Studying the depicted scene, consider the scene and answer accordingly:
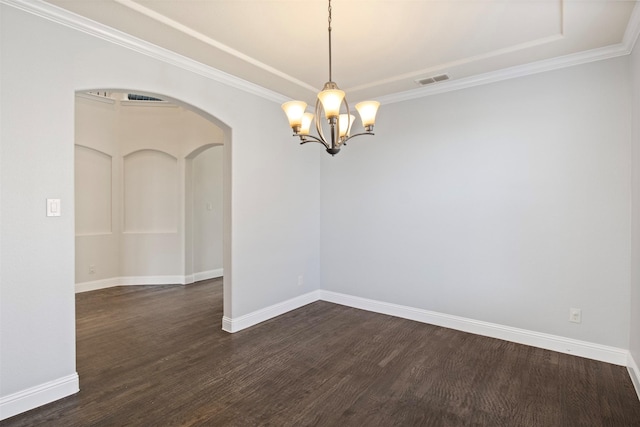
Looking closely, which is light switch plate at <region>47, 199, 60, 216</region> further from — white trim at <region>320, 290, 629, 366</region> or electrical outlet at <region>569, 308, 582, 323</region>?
electrical outlet at <region>569, 308, 582, 323</region>

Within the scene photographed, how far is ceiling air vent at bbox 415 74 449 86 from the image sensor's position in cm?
346

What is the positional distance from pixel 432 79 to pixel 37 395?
173 inches

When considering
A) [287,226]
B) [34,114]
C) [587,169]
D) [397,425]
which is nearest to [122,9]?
[34,114]

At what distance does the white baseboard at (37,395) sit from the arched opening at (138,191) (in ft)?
11.0

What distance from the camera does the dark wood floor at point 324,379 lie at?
2180mm

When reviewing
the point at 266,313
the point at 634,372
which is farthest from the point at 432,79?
the point at 266,313

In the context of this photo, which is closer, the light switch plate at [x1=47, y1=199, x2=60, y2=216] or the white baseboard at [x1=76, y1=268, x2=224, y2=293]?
the light switch plate at [x1=47, y1=199, x2=60, y2=216]

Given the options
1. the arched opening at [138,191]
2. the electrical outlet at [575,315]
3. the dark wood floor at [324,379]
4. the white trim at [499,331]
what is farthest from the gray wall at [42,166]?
the electrical outlet at [575,315]

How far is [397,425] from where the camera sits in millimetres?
2105

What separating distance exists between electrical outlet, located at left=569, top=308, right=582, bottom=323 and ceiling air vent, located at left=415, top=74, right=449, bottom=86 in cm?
262

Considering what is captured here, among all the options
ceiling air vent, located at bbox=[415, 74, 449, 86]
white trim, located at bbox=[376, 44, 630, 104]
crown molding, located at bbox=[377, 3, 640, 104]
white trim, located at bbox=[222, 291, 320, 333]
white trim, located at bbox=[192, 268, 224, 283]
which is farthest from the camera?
white trim, located at bbox=[192, 268, 224, 283]

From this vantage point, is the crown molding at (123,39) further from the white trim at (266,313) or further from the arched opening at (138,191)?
the white trim at (266,313)

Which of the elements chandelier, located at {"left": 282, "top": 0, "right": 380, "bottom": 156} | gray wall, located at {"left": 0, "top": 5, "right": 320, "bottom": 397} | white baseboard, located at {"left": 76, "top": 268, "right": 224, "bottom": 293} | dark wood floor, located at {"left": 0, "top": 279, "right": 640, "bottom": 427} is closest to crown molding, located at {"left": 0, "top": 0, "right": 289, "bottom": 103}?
gray wall, located at {"left": 0, "top": 5, "right": 320, "bottom": 397}

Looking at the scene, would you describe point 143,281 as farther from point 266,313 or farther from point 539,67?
point 539,67
